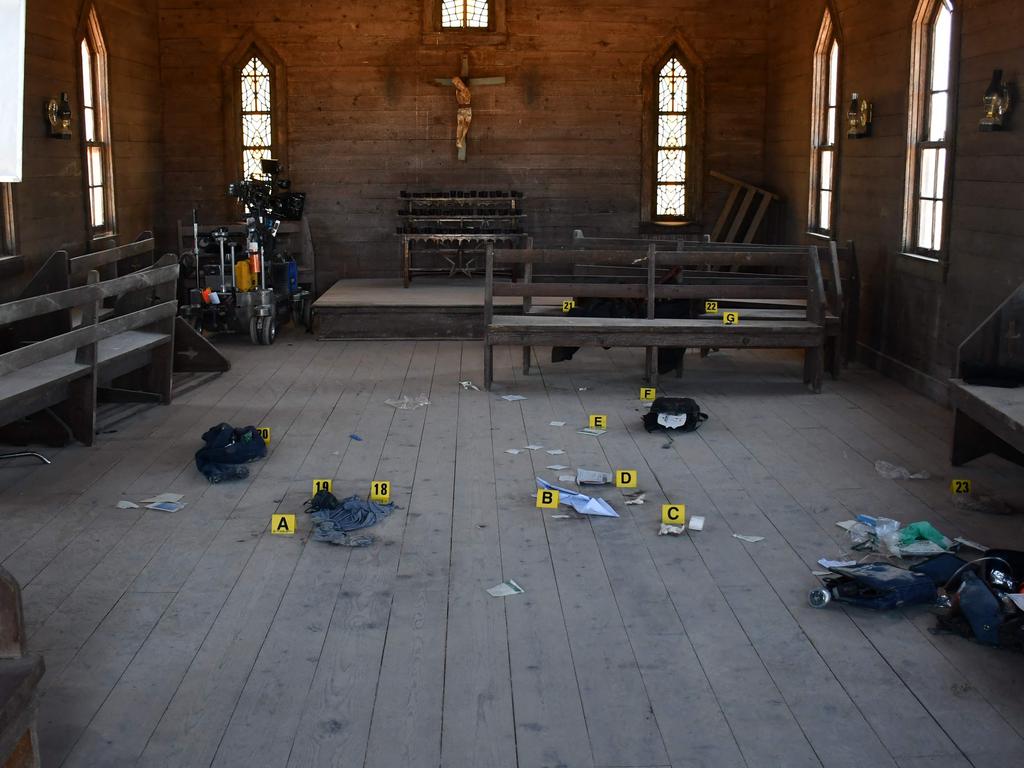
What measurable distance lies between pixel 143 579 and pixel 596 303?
477 cm

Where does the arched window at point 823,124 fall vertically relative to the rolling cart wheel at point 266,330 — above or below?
above

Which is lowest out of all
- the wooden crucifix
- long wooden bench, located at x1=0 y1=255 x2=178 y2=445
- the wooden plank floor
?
the wooden plank floor

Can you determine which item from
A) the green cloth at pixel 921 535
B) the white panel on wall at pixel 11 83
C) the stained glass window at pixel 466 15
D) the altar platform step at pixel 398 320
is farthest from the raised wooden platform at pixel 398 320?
the white panel on wall at pixel 11 83

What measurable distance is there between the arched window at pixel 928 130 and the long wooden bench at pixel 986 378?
1.61 m

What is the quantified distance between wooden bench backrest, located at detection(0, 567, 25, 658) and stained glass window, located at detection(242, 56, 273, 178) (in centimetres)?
1021

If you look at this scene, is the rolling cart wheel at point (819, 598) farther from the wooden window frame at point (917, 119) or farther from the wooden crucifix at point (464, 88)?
the wooden crucifix at point (464, 88)

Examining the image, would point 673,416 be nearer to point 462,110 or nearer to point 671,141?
point 462,110

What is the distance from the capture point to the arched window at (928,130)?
769 centimetres

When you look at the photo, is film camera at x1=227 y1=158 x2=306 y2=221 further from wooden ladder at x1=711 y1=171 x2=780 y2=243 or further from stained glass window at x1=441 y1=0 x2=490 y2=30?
wooden ladder at x1=711 y1=171 x2=780 y2=243

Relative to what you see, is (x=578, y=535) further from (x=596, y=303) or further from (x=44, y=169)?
(x=44, y=169)

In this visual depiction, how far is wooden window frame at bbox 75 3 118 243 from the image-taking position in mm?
10016

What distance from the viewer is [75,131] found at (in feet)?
31.6

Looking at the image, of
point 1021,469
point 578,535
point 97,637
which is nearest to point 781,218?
point 1021,469

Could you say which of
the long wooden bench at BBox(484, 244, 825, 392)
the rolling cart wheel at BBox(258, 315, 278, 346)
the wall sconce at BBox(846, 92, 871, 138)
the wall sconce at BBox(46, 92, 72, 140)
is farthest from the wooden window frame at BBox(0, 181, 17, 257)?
the wall sconce at BBox(846, 92, 871, 138)
